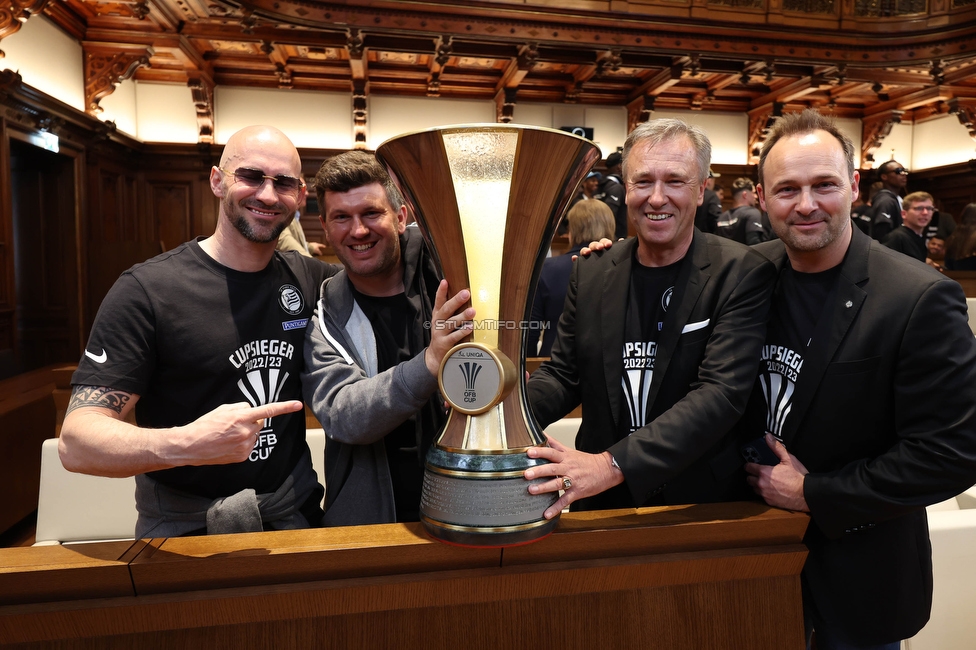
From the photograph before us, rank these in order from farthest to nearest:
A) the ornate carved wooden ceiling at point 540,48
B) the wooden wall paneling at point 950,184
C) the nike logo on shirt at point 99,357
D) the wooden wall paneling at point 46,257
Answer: the wooden wall paneling at point 950,184 < the ornate carved wooden ceiling at point 540,48 < the wooden wall paneling at point 46,257 < the nike logo on shirt at point 99,357

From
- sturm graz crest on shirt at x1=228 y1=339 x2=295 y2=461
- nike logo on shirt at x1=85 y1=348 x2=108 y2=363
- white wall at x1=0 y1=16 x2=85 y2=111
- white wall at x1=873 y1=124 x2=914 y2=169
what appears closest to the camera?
nike logo on shirt at x1=85 y1=348 x2=108 y2=363

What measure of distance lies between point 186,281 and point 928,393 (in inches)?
56.0

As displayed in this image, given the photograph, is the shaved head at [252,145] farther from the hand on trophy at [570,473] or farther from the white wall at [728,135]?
the white wall at [728,135]

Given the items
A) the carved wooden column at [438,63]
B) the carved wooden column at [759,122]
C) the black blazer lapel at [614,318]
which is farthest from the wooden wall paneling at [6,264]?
the carved wooden column at [759,122]

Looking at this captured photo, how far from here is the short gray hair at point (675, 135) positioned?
127cm

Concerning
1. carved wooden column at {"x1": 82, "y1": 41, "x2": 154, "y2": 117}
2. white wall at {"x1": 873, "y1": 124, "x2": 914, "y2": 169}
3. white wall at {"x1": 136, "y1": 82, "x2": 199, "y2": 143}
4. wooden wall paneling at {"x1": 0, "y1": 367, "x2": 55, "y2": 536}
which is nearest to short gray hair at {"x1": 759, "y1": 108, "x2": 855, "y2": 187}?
wooden wall paneling at {"x1": 0, "y1": 367, "x2": 55, "y2": 536}

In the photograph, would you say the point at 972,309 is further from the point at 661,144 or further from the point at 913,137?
the point at 913,137

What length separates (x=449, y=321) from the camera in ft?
2.90

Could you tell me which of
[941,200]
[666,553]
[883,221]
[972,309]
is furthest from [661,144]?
[941,200]

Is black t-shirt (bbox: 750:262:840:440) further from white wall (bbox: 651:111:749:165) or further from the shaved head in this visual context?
white wall (bbox: 651:111:749:165)

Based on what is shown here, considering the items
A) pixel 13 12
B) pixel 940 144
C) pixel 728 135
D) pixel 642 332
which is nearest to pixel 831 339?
pixel 642 332

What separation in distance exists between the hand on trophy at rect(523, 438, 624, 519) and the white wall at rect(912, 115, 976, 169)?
11.2 metres

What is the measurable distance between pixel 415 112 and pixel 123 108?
144 inches

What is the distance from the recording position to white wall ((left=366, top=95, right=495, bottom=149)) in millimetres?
8672
